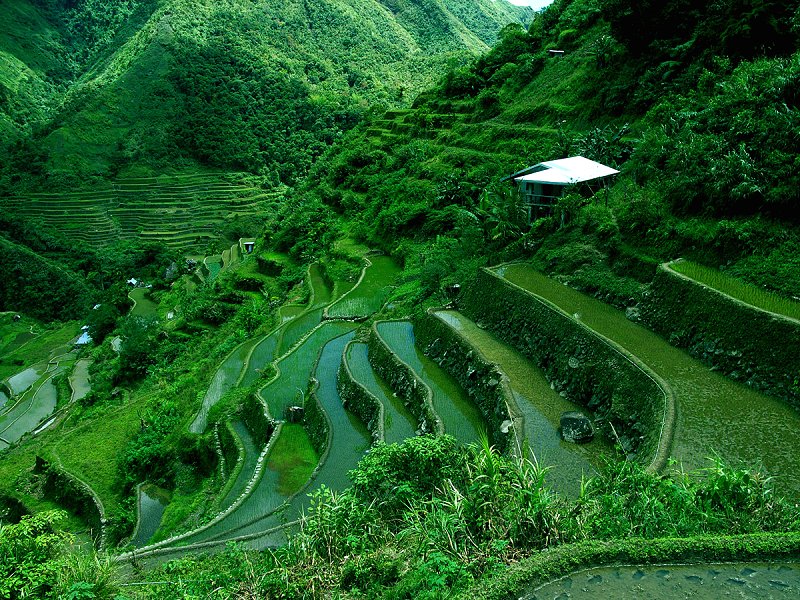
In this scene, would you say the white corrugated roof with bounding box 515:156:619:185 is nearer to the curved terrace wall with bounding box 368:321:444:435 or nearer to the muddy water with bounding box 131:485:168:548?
the curved terrace wall with bounding box 368:321:444:435

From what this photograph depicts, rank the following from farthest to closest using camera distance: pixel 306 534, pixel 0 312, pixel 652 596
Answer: pixel 0 312 < pixel 306 534 < pixel 652 596

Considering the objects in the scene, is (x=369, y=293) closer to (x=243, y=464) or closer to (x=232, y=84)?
(x=243, y=464)

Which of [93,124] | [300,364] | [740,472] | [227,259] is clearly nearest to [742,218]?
[740,472]

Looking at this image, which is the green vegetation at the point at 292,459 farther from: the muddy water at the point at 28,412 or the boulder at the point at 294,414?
the muddy water at the point at 28,412

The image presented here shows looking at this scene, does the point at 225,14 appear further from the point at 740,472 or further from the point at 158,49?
the point at 740,472

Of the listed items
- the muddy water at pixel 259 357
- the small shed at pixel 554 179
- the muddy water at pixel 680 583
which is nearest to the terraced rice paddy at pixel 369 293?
the muddy water at pixel 259 357

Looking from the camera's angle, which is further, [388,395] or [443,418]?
[388,395]
